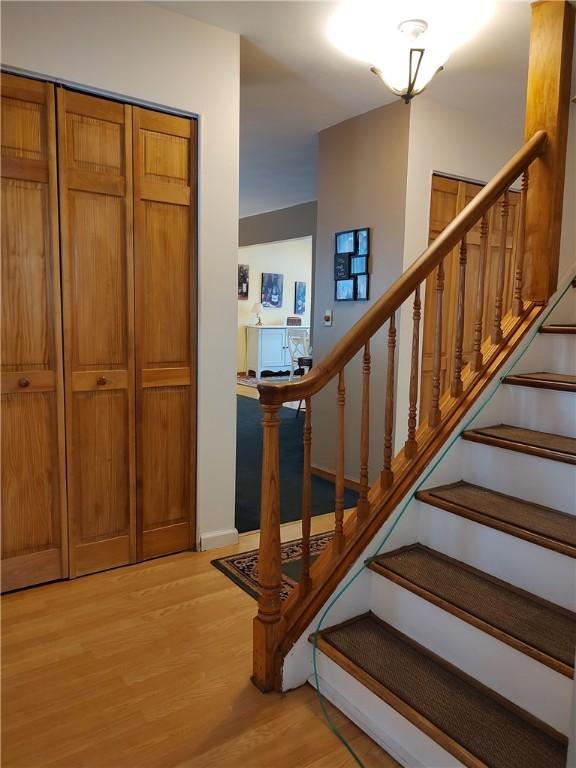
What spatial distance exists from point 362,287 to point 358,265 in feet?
0.54

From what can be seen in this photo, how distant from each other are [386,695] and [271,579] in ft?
1.67

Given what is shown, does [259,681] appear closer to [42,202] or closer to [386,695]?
[386,695]

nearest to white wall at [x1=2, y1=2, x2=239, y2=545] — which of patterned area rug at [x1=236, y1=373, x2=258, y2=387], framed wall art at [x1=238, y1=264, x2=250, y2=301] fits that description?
patterned area rug at [x1=236, y1=373, x2=258, y2=387]

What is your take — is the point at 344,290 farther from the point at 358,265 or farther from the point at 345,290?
the point at 358,265

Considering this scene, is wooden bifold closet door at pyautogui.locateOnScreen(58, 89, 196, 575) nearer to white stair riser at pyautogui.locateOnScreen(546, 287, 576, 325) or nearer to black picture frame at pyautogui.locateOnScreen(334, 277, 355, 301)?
black picture frame at pyautogui.locateOnScreen(334, 277, 355, 301)

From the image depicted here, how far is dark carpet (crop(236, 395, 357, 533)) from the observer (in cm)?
361

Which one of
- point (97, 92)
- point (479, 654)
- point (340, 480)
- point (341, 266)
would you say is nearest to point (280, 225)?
point (341, 266)

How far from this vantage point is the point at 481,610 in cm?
173

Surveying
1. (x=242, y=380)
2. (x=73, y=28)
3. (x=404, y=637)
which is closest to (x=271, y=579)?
(x=404, y=637)

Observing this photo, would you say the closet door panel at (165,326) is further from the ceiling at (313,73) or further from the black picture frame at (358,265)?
the black picture frame at (358,265)

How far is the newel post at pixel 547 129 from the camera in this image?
2.53 metres

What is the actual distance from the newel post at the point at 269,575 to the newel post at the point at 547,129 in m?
1.60

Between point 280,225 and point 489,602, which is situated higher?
point 280,225

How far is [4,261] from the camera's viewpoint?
2.39 meters
